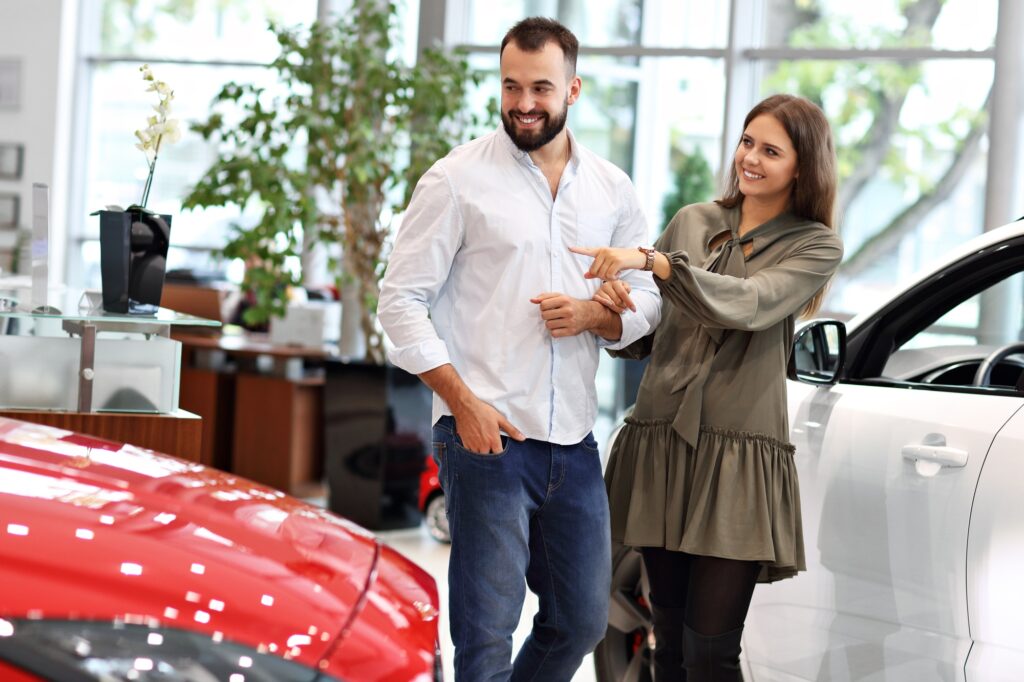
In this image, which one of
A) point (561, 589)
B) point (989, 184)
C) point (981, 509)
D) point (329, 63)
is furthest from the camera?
point (989, 184)

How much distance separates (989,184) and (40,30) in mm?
7173

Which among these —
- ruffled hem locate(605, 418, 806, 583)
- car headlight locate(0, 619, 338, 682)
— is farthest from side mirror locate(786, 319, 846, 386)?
car headlight locate(0, 619, 338, 682)

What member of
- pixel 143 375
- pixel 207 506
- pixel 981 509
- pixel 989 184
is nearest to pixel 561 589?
pixel 981 509

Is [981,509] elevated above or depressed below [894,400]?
below

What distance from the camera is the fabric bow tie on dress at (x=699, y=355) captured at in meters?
2.39

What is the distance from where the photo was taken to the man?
2.20m

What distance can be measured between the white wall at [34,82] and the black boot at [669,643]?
27.1 feet

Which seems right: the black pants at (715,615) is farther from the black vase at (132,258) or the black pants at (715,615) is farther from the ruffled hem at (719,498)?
the black vase at (132,258)

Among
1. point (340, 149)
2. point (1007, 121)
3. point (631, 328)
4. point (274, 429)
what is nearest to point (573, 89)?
point (631, 328)

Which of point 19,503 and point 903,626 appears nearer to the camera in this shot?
point 19,503

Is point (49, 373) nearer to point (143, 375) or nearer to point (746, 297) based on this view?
point (143, 375)

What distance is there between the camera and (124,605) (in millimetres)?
1238

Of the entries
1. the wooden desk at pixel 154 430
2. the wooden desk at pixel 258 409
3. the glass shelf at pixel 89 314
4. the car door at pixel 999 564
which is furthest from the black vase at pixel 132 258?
the wooden desk at pixel 258 409

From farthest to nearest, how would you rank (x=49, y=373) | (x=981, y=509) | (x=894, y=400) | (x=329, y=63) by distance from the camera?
(x=329, y=63) → (x=49, y=373) → (x=894, y=400) → (x=981, y=509)
